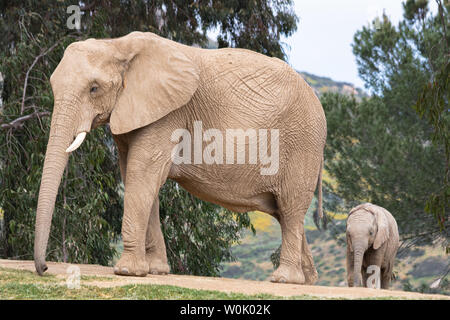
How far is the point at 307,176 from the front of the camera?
8.37 meters

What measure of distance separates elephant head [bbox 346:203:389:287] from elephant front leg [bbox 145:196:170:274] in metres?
4.33

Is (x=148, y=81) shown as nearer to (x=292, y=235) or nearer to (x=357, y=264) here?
(x=292, y=235)

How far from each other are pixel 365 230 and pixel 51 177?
660cm

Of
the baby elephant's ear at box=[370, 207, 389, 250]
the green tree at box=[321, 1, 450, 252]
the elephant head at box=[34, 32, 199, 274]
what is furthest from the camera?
the green tree at box=[321, 1, 450, 252]

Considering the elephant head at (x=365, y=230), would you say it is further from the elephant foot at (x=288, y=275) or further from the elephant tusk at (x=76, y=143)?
the elephant tusk at (x=76, y=143)

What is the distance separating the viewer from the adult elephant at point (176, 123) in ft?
22.9

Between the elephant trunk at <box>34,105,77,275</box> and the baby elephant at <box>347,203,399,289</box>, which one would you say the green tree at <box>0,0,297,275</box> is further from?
the elephant trunk at <box>34,105,77,275</box>

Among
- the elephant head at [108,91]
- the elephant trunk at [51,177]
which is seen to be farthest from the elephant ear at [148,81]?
the elephant trunk at [51,177]

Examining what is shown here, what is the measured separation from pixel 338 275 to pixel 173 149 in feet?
107

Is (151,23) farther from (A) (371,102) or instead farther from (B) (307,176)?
(A) (371,102)

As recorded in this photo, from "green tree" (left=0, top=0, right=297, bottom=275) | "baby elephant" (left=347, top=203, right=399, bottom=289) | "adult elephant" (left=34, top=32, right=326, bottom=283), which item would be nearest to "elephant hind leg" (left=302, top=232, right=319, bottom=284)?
"adult elephant" (left=34, top=32, right=326, bottom=283)

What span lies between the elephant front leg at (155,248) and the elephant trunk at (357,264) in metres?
3.80

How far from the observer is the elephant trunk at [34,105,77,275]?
644 cm
